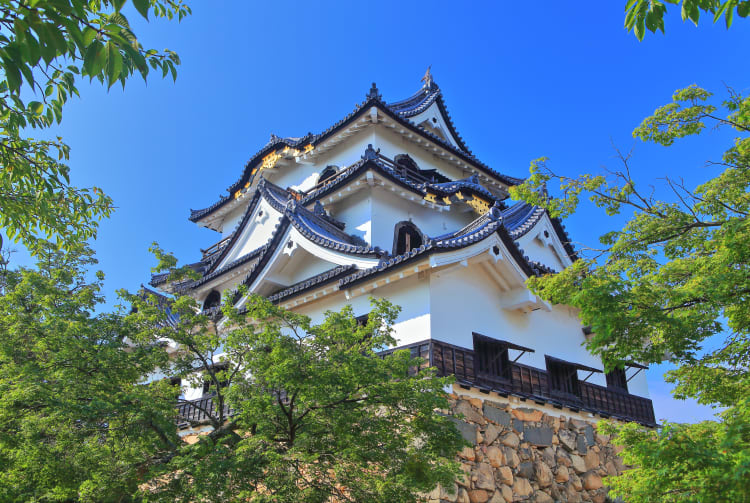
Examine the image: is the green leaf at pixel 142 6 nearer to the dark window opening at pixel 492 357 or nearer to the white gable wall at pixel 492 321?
the white gable wall at pixel 492 321

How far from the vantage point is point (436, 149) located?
19469 mm

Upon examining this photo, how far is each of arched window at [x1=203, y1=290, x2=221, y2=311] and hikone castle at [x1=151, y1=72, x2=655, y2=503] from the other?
7 cm

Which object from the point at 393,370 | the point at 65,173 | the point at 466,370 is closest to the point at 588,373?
the point at 466,370

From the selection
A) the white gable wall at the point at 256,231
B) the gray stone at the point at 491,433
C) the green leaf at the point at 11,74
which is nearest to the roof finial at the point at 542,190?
the gray stone at the point at 491,433

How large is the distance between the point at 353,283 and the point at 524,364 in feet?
14.2

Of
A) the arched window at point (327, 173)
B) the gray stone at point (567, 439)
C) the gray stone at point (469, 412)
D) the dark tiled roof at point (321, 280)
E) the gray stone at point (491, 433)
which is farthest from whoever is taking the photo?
the arched window at point (327, 173)

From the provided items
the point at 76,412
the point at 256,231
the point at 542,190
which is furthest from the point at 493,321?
the point at 256,231

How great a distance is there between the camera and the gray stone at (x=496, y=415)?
10203 mm

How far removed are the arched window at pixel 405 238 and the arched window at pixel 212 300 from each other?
721 cm

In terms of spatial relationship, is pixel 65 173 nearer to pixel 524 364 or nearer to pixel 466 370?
pixel 466 370

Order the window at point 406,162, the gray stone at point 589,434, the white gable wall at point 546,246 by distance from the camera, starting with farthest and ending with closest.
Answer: the window at point 406,162 → the white gable wall at point 546,246 → the gray stone at point 589,434

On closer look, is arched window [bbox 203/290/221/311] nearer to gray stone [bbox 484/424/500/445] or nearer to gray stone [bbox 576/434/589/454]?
gray stone [bbox 484/424/500/445]

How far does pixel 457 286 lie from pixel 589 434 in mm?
4811

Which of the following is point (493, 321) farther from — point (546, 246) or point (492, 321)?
point (546, 246)
